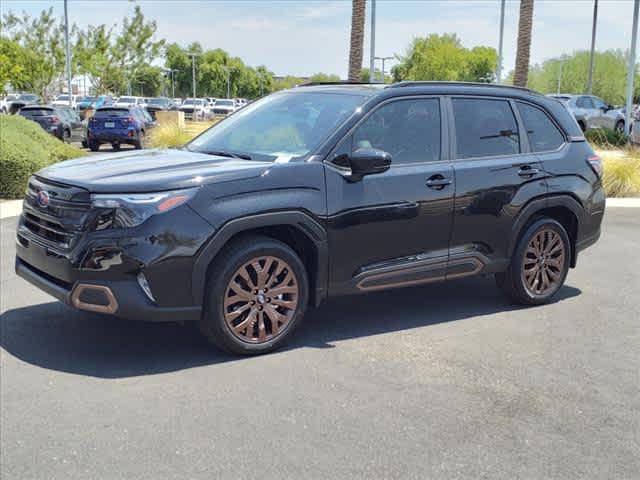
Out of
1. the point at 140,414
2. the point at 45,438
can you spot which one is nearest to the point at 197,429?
the point at 140,414

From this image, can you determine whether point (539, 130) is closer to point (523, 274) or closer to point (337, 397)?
point (523, 274)

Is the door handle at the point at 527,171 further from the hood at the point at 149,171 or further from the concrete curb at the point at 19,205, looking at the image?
the concrete curb at the point at 19,205

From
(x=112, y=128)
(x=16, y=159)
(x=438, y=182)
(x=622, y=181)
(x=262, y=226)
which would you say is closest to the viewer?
(x=262, y=226)

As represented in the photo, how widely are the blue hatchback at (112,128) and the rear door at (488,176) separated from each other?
773 inches

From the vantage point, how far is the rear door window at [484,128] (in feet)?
20.2

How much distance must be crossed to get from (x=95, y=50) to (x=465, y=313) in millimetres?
54841

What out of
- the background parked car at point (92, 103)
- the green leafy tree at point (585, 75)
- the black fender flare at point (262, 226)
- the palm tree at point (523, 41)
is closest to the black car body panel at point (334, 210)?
the black fender flare at point (262, 226)

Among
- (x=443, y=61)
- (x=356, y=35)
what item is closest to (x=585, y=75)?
(x=443, y=61)

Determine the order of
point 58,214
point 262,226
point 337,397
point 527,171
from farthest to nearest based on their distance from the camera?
point 527,171
point 262,226
point 58,214
point 337,397

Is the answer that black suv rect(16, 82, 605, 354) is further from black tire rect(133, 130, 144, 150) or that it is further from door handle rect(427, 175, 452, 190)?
black tire rect(133, 130, 144, 150)

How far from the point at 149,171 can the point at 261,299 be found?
1.11 m

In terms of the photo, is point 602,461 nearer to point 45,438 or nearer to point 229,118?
point 45,438

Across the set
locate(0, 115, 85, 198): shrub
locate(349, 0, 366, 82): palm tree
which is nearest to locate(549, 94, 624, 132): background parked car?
locate(349, 0, 366, 82): palm tree

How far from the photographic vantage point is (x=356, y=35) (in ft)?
80.3
